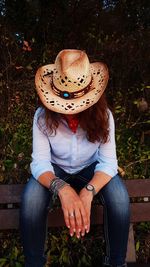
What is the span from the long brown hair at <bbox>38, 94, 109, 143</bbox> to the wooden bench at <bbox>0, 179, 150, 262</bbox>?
17.4 inches

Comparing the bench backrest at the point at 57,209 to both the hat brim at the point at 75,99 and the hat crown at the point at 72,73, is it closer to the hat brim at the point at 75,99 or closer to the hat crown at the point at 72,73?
the hat brim at the point at 75,99

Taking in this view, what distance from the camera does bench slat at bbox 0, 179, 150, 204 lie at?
111 inches

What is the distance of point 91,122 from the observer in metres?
2.63

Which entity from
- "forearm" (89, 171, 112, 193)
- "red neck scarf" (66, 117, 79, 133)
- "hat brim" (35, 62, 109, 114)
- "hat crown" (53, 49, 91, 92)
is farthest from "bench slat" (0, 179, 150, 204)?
"hat crown" (53, 49, 91, 92)

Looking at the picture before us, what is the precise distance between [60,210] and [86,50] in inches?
90.4

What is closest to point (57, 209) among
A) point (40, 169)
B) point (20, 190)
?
point (20, 190)

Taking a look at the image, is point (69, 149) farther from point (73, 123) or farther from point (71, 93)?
point (71, 93)

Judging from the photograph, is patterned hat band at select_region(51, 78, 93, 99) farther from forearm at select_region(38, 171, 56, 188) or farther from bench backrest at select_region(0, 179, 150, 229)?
bench backrest at select_region(0, 179, 150, 229)

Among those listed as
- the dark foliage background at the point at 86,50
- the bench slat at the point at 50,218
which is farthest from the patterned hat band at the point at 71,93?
the dark foliage background at the point at 86,50

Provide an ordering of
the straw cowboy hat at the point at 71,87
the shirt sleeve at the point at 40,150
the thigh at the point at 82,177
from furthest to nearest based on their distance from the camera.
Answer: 1. the thigh at the point at 82,177
2. the shirt sleeve at the point at 40,150
3. the straw cowboy hat at the point at 71,87

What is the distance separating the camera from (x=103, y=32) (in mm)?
4883

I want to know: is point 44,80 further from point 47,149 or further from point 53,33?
point 53,33

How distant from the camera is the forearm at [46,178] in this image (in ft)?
8.16

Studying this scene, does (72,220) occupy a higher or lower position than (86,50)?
lower
